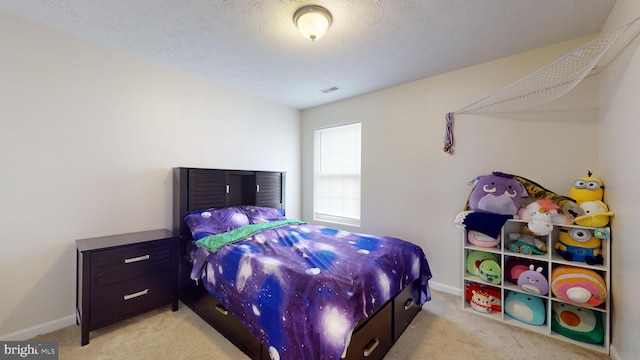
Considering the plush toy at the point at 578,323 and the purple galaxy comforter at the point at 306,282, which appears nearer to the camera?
the purple galaxy comforter at the point at 306,282

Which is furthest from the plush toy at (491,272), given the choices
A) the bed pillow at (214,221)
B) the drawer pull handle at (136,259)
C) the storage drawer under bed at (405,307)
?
the drawer pull handle at (136,259)

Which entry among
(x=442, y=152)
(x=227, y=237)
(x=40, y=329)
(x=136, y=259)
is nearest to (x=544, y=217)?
(x=442, y=152)

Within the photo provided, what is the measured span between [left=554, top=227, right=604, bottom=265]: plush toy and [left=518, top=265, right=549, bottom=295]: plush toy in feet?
0.82

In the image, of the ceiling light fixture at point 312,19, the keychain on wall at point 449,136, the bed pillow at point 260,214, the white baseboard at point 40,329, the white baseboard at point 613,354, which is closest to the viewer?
the white baseboard at point 613,354

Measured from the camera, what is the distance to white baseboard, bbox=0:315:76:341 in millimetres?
1845

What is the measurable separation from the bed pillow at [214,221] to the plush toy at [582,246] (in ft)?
9.93

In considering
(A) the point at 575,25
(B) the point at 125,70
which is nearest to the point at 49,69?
(B) the point at 125,70

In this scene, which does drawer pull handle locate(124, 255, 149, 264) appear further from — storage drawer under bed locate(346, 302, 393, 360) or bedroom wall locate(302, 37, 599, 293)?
bedroom wall locate(302, 37, 599, 293)

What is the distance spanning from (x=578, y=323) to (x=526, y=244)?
64 cm

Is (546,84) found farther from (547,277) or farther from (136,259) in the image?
(136,259)

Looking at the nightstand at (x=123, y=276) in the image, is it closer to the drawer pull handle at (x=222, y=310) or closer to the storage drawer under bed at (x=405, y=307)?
the drawer pull handle at (x=222, y=310)

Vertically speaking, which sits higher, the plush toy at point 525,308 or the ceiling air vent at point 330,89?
the ceiling air vent at point 330,89

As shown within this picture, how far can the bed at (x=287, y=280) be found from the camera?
138cm

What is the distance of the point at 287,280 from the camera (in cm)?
153
